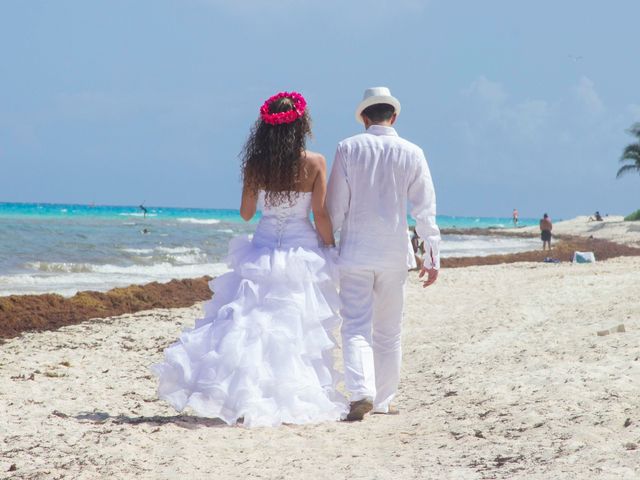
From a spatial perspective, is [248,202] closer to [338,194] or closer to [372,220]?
[338,194]

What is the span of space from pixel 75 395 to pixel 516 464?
374 cm

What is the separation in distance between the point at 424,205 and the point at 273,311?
1.19 meters

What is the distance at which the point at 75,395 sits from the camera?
6168 mm

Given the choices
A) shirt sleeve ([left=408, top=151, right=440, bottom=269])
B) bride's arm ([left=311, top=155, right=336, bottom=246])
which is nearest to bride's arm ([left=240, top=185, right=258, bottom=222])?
bride's arm ([left=311, top=155, right=336, bottom=246])

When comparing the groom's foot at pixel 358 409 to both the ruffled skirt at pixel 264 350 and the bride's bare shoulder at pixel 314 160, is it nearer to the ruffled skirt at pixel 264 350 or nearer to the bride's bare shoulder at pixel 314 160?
the ruffled skirt at pixel 264 350

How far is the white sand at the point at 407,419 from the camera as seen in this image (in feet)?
12.8

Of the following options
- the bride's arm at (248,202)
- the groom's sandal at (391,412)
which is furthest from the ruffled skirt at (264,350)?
the groom's sandal at (391,412)

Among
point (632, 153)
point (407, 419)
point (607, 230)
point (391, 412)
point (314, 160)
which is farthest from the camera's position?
point (632, 153)

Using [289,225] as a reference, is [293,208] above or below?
above

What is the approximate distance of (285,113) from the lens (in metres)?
4.82

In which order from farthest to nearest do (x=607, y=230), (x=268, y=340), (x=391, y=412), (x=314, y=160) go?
(x=607, y=230), (x=391, y=412), (x=314, y=160), (x=268, y=340)

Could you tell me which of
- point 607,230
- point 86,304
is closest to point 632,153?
point 607,230

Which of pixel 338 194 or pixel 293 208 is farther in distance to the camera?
pixel 338 194

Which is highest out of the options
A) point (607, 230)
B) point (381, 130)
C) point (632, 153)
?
point (632, 153)
